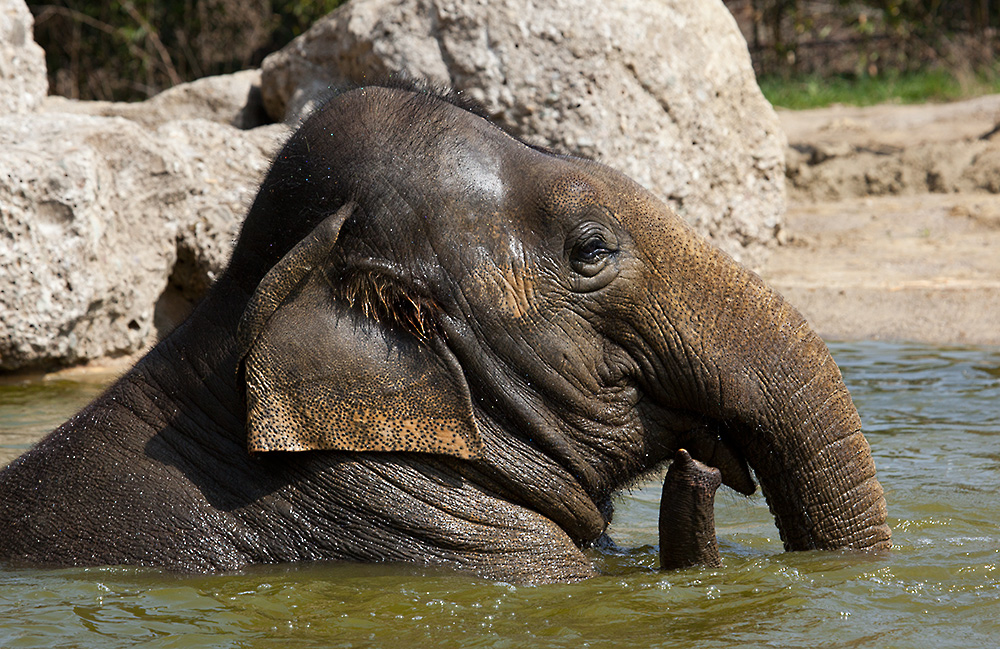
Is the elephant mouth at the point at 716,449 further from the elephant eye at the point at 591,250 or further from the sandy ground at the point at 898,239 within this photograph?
the sandy ground at the point at 898,239

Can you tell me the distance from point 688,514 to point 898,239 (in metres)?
8.62

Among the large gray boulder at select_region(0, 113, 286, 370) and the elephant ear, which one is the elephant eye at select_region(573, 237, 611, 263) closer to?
the elephant ear

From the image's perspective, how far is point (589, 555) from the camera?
4309 millimetres

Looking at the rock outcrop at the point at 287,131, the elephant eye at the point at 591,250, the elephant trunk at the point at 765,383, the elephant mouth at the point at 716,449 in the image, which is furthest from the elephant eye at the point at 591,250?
the rock outcrop at the point at 287,131

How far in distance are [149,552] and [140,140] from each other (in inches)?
206

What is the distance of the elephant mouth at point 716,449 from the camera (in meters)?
3.83

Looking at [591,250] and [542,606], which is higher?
[591,250]

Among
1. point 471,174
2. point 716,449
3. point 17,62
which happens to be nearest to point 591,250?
point 471,174

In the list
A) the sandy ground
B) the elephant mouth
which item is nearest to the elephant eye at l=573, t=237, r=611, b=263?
the elephant mouth

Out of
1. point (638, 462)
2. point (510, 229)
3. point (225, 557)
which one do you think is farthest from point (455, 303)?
point (225, 557)

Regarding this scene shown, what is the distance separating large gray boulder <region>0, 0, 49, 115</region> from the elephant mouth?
295 inches

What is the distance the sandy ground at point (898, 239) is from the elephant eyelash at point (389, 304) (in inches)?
247

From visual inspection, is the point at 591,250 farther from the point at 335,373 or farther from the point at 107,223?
the point at 107,223

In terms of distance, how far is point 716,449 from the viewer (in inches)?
151
